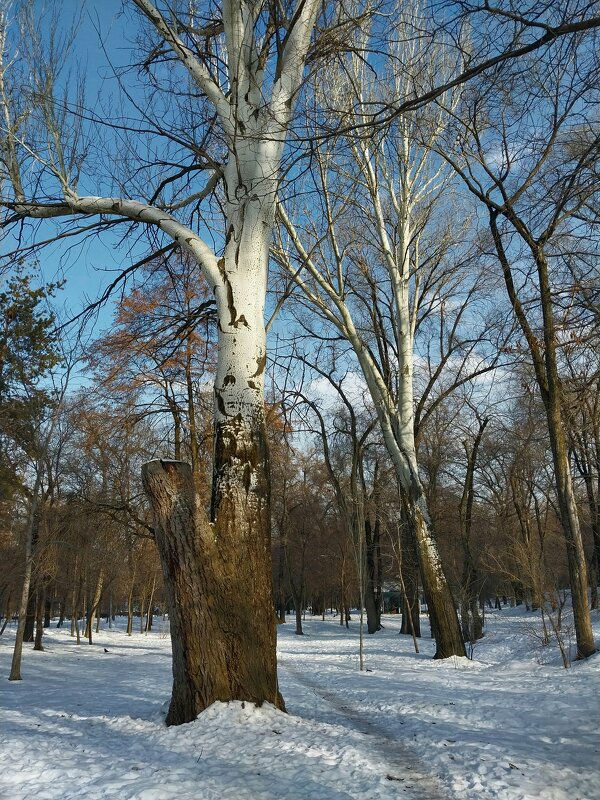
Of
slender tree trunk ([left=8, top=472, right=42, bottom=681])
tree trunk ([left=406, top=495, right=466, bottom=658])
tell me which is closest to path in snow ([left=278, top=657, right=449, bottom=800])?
tree trunk ([left=406, top=495, right=466, bottom=658])

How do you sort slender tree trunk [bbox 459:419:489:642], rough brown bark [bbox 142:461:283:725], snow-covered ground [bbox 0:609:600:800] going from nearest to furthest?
snow-covered ground [bbox 0:609:600:800] → rough brown bark [bbox 142:461:283:725] → slender tree trunk [bbox 459:419:489:642]

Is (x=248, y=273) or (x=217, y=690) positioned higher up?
(x=248, y=273)

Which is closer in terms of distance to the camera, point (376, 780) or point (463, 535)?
point (376, 780)

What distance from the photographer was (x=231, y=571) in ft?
17.7

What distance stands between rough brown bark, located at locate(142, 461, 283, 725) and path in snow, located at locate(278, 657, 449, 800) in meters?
0.89

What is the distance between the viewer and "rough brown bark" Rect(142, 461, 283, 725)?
5191mm

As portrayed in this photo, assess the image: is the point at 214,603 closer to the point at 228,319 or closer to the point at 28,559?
the point at 228,319

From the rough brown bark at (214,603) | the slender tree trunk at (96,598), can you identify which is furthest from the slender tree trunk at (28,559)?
the slender tree trunk at (96,598)

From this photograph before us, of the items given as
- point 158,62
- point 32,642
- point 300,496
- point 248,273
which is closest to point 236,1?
point 158,62

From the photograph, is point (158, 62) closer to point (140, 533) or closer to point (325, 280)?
point (325, 280)

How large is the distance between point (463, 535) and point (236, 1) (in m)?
16.9

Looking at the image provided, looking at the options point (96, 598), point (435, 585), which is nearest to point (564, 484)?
point (435, 585)

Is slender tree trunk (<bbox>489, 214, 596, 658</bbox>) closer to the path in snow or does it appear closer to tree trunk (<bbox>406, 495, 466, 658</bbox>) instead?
tree trunk (<bbox>406, 495, 466, 658</bbox>)

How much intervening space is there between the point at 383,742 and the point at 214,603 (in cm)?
190
